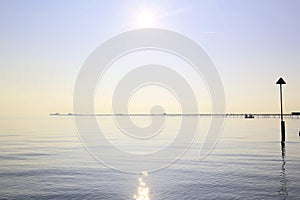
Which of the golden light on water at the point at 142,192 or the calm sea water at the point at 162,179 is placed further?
the calm sea water at the point at 162,179

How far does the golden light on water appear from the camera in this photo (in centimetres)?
1718

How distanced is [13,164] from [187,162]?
53.2ft

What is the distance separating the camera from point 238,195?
1711 cm

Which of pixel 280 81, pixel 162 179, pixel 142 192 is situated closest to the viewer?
pixel 142 192

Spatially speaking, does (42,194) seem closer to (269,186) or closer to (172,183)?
(172,183)

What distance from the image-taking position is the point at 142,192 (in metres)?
18.3

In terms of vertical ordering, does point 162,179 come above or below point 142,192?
above

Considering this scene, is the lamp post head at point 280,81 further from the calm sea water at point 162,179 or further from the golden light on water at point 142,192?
the golden light on water at point 142,192

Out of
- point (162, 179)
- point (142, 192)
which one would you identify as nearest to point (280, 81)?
point (162, 179)

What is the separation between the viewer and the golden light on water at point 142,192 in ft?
56.4

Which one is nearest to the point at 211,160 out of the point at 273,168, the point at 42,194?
the point at 273,168

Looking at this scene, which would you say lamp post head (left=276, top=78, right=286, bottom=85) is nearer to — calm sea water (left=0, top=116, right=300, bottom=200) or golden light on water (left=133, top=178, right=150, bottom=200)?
calm sea water (left=0, top=116, right=300, bottom=200)

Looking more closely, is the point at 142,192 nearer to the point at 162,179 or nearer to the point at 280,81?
the point at 162,179

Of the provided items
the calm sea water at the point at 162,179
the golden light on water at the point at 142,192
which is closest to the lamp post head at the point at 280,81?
the calm sea water at the point at 162,179
